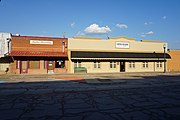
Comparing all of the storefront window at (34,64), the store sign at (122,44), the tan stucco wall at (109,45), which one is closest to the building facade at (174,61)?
the tan stucco wall at (109,45)

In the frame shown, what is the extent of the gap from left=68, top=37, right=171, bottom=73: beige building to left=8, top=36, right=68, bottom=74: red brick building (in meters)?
1.61

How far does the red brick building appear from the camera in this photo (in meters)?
33.9

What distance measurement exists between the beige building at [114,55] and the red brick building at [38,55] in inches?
63.4

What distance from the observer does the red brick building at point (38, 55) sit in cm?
3388

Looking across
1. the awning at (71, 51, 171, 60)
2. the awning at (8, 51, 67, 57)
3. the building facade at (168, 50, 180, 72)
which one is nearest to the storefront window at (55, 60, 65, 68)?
the awning at (8, 51, 67, 57)

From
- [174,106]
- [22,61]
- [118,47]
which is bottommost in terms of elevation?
[174,106]

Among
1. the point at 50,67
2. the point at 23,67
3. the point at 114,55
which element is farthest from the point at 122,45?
the point at 23,67

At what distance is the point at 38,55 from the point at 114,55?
13772 millimetres

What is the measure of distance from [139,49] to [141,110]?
35.5m

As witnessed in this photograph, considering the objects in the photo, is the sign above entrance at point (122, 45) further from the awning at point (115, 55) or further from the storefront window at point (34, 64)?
the storefront window at point (34, 64)

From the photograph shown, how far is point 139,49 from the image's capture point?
4278 centimetres

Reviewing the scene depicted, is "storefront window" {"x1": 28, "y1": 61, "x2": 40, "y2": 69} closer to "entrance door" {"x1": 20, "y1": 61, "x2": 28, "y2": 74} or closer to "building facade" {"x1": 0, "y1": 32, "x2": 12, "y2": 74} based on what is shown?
"entrance door" {"x1": 20, "y1": 61, "x2": 28, "y2": 74}

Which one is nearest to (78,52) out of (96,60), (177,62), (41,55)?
(96,60)

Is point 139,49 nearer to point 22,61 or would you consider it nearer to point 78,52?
point 78,52
